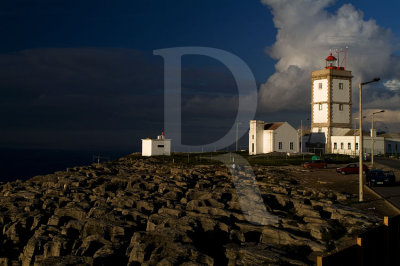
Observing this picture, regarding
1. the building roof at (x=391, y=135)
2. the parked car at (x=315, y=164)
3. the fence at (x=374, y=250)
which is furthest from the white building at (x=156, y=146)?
the fence at (x=374, y=250)

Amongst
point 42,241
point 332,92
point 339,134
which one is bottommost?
point 42,241

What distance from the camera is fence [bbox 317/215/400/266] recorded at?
6.79 meters

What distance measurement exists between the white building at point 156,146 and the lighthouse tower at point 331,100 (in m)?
28.9

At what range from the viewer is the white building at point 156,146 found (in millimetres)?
60281

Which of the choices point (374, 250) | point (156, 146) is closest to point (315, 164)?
point (156, 146)

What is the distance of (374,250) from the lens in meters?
8.14

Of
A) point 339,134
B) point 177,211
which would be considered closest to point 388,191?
point 177,211

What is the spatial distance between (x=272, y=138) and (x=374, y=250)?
51.2 metres

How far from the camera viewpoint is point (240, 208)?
17.0 m

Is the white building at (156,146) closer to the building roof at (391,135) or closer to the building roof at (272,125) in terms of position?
the building roof at (272,125)

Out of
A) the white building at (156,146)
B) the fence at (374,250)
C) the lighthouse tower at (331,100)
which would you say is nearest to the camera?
the fence at (374,250)

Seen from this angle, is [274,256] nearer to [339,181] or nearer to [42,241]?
[42,241]

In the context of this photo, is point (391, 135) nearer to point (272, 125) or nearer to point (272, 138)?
point (272, 125)

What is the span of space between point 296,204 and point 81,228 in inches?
399
